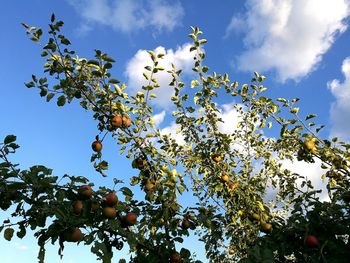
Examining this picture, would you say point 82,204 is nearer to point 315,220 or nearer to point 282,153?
point 315,220

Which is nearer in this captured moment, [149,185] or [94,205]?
[94,205]

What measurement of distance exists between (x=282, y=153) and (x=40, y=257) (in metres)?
4.41

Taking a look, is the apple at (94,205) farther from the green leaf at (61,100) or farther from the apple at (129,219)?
the green leaf at (61,100)

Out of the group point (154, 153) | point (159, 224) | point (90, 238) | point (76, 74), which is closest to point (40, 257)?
point (90, 238)

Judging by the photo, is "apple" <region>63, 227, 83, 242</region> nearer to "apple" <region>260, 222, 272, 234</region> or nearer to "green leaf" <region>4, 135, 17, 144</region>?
"green leaf" <region>4, 135, 17, 144</region>

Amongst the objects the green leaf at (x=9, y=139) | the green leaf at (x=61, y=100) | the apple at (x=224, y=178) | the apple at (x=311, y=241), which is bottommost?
the apple at (x=311, y=241)

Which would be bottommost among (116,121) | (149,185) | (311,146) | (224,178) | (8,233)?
(8,233)

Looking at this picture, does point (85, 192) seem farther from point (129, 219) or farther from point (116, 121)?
point (116, 121)

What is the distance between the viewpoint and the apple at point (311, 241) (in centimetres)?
385

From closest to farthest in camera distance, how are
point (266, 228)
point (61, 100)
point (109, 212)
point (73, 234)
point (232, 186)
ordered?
1. point (73, 234)
2. point (109, 212)
3. point (61, 100)
4. point (266, 228)
5. point (232, 186)

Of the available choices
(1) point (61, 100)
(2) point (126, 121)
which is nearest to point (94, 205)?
(2) point (126, 121)

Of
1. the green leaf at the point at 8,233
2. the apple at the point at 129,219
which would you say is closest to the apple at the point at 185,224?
the apple at the point at 129,219

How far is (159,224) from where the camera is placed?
4688mm

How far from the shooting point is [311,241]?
386 centimetres
